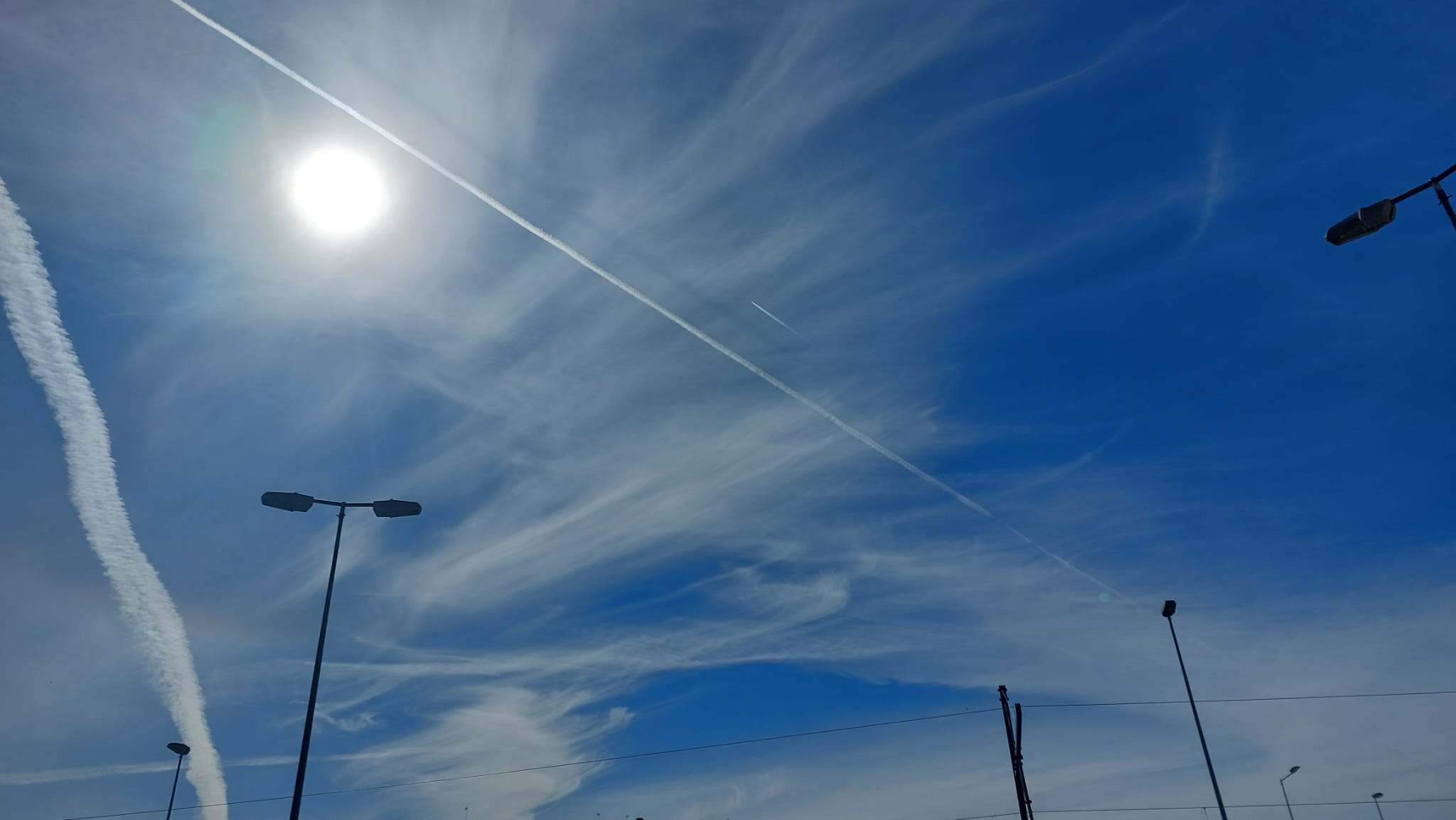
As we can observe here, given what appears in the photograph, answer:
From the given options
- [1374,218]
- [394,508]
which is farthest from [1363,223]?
[394,508]

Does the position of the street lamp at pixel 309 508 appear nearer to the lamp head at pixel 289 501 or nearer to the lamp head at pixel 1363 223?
the lamp head at pixel 289 501

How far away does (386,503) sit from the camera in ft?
77.1

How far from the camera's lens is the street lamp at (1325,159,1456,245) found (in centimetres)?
1184

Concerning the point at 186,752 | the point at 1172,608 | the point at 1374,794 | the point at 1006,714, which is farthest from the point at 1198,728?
the point at 1374,794

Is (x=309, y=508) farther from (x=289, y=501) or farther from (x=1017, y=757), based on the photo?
(x=1017, y=757)

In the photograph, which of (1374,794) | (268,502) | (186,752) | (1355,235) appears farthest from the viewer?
(1374,794)

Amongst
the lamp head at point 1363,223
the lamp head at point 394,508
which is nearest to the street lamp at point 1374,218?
the lamp head at point 1363,223

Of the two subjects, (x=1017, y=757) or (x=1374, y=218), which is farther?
(x=1017, y=757)

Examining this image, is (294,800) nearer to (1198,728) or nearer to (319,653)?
(319,653)

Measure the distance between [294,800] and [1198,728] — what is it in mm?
34481

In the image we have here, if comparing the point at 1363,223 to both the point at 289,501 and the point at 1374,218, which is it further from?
the point at 289,501

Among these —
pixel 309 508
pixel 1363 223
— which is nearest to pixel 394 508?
pixel 309 508

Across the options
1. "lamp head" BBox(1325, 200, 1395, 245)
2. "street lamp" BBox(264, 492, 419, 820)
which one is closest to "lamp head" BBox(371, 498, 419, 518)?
"street lamp" BBox(264, 492, 419, 820)

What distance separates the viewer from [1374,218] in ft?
39.1
